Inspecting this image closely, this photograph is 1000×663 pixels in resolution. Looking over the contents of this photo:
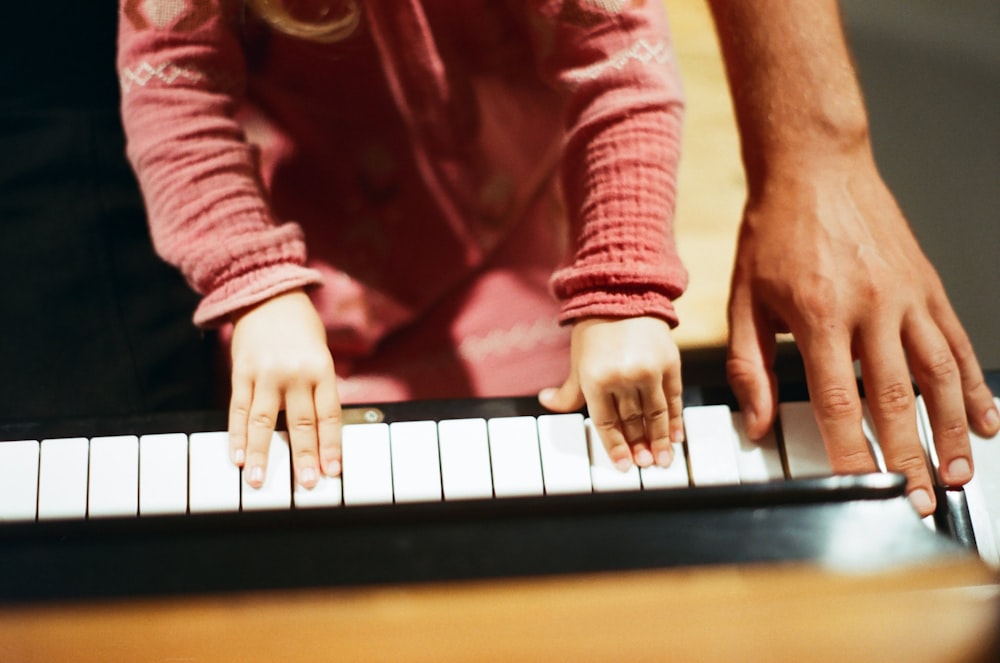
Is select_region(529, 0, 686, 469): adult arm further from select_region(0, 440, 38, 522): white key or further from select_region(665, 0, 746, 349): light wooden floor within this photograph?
select_region(0, 440, 38, 522): white key

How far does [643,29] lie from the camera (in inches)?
16.6

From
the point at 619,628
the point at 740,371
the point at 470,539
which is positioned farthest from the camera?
the point at 740,371

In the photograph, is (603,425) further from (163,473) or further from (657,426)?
(163,473)

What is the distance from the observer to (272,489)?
364 mm

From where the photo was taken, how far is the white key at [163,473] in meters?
0.36

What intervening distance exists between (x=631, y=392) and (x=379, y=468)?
0.14 m

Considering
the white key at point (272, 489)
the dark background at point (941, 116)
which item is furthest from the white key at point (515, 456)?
the dark background at point (941, 116)

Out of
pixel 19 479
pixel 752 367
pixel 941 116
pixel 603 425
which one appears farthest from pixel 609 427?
pixel 941 116

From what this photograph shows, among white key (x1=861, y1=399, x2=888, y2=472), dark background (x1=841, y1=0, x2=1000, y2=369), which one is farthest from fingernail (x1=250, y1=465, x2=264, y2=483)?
dark background (x1=841, y1=0, x2=1000, y2=369)

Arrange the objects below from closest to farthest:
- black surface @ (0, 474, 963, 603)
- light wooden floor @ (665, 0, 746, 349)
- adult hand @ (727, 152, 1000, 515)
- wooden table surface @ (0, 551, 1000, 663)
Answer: wooden table surface @ (0, 551, 1000, 663) < black surface @ (0, 474, 963, 603) < adult hand @ (727, 152, 1000, 515) < light wooden floor @ (665, 0, 746, 349)

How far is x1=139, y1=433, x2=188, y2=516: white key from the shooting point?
14.1 inches

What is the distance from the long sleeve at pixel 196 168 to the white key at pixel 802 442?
29 cm

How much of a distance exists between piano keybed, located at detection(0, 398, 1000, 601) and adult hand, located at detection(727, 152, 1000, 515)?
0.02m

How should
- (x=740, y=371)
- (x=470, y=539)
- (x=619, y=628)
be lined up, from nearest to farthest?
(x=619, y=628) < (x=470, y=539) < (x=740, y=371)
